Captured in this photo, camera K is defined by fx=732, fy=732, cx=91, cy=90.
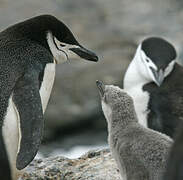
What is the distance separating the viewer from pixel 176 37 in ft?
42.1

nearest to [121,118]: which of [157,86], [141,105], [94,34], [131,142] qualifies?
[131,142]

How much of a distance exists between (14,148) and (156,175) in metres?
1.06

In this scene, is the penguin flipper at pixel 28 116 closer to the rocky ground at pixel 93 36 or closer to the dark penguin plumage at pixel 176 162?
the dark penguin plumage at pixel 176 162

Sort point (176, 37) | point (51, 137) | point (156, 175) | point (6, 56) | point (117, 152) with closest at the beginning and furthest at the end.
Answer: point (156, 175), point (117, 152), point (6, 56), point (51, 137), point (176, 37)

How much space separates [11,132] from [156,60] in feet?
7.33

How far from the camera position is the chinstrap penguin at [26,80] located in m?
4.62

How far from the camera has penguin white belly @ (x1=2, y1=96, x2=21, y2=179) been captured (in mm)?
4641

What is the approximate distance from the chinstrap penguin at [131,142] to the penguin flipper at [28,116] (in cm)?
46

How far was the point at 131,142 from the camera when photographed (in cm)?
440

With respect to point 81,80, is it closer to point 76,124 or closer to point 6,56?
point 76,124

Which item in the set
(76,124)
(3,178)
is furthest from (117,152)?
(76,124)

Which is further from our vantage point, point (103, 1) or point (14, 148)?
point (103, 1)

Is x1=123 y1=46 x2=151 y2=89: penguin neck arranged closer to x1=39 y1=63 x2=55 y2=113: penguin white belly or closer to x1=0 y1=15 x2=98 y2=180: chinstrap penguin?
x1=0 y1=15 x2=98 y2=180: chinstrap penguin

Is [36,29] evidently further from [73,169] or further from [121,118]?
[73,169]
